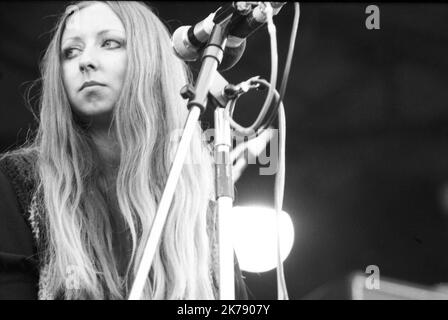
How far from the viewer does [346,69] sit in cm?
243

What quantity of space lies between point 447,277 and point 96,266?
48.3 inches

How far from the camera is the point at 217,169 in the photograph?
1276mm

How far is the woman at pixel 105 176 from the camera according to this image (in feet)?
5.16

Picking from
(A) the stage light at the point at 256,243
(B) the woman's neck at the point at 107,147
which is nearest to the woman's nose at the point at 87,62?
(B) the woman's neck at the point at 107,147

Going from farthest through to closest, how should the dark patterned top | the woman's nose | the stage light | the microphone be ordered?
the stage light, the woman's nose, the dark patterned top, the microphone

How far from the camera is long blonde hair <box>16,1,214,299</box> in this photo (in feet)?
5.21

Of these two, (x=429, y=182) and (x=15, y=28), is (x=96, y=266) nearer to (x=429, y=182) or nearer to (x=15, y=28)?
(x=15, y=28)

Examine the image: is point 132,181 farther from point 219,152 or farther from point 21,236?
point 219,152

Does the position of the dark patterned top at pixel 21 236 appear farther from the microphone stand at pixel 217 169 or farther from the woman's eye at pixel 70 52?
the microphone stand at pixel 217 169

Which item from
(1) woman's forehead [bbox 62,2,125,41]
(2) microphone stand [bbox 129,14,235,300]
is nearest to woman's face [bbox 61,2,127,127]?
(1) woman's forehead [bbox 62,2,125,41]

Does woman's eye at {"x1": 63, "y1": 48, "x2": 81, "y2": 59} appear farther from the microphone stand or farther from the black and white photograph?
the microphone stand

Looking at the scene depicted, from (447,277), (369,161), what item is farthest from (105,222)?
(447,277)

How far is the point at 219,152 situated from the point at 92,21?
74 cm
